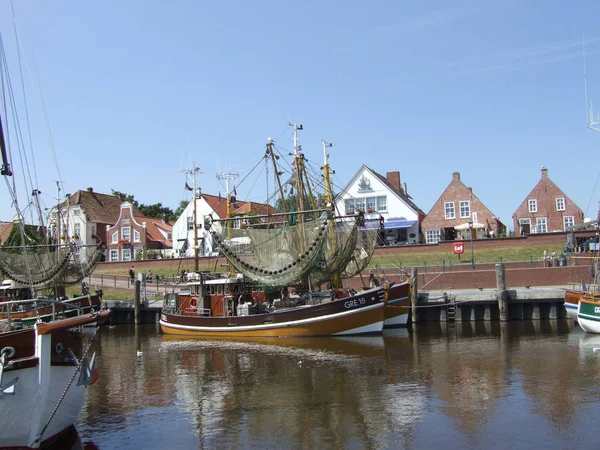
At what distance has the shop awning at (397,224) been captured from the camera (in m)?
61.8

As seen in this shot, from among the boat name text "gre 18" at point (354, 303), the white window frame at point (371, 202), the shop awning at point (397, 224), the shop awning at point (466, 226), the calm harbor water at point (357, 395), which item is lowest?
the calm harbor water at point (357, 395)

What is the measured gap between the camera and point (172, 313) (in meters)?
39.5

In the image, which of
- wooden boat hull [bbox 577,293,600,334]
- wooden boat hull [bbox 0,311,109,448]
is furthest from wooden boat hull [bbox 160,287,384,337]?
wooden boat hull [bbox 0,311,109,448]

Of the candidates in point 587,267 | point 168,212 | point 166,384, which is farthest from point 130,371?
point 168,212

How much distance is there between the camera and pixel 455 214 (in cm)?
6162

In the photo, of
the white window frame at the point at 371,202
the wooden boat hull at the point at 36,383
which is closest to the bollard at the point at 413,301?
the white window frame at the point at 371,202

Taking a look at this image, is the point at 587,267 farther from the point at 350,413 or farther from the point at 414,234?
the point at 350,413

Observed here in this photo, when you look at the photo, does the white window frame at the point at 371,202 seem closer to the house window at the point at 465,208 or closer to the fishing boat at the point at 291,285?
the house window at the point at 465,208

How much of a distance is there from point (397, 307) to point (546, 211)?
100 ft

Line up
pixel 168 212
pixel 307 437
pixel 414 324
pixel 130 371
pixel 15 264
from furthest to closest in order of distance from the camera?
pixel 168 212 < pixel 15 264 < pixel 414 324 < pixel 130 371 < pixel 307 437

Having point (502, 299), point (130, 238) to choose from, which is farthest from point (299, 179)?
point (130, 238)

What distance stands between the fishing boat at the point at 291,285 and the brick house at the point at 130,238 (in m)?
35.1

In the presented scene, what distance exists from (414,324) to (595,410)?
2124 centimetres

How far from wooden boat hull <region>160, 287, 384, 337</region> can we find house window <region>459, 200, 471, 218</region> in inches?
1218
